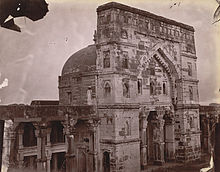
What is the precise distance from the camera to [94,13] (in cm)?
702

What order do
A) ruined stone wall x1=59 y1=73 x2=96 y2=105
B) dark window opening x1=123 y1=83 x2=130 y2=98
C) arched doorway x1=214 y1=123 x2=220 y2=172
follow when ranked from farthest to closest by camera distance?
ruined stone wall x1=59 y1=73 x2=96 y2=105, dark window opening x1=123 y1=83 x2=130 y2=98, arched doorway x1=214 y1=123 x2=220 y2=172

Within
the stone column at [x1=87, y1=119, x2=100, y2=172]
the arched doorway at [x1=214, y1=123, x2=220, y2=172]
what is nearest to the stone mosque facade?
the stone column at [x1=87, y1=119, x2=100, y2=172]

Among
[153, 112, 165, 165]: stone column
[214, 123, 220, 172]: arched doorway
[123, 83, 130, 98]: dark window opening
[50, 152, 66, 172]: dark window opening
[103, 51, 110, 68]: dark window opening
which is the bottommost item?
[50, 152, 66, 172]: dark window opening

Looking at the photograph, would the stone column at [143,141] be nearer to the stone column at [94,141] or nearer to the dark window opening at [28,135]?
the stone column at [94,141]

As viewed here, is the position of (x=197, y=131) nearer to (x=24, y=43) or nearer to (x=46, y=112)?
(x=46, y=112)

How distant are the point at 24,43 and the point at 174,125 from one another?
6.45 m

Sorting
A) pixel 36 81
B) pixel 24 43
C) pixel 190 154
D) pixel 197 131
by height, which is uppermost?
pixel 24 43

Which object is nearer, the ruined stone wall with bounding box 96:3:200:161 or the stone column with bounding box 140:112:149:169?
the ruined stone wall with bounding box 96:3:200:161

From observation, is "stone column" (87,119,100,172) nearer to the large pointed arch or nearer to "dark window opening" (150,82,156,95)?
"dark window opening" (150,82,156,95)

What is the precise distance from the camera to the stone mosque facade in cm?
738

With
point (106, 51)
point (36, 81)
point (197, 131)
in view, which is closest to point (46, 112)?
point (36, 81)

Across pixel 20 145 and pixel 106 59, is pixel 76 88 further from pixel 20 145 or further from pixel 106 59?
pixel 20 145

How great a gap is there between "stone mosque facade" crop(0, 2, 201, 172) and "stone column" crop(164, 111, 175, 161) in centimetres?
4

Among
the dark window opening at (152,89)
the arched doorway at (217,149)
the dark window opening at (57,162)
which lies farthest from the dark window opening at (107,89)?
the arched doorway at (217,149)
